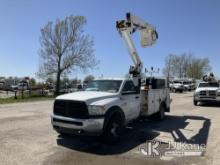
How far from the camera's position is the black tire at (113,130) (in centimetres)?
803

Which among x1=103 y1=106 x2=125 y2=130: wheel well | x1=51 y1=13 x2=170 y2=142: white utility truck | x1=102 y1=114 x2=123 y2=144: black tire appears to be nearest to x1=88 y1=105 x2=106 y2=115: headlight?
x1=51 y1=13 x2=170 y2=142: white utility truck

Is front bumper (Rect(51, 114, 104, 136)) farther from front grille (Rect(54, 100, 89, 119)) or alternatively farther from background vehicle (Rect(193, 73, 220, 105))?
background vehicle (Rect(193, 73, 220, 105))

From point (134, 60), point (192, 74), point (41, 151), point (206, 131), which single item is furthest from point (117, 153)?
point (192, 74)

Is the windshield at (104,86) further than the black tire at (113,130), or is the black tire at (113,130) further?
the windshield at (104,86)

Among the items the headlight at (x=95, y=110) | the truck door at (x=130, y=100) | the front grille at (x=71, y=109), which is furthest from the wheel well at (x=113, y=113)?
the front grille at (x=71, y=109)

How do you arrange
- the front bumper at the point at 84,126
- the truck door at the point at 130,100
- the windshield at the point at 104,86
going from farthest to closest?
the windshield at the point at 104,86
the truck door at the point at 130,100
the front bumper at the point at 84,126

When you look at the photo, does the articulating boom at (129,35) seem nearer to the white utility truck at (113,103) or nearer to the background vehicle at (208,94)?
the white utility truck at (113,103)

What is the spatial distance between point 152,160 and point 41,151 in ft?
9.29

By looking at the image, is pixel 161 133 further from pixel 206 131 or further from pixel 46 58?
pixel 46 58

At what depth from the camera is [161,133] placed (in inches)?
394

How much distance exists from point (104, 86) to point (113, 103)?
1365 millimetres

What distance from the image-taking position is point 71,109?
7.93m

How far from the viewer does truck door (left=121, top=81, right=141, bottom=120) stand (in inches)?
365

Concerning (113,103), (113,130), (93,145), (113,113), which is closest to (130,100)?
(113,103)
